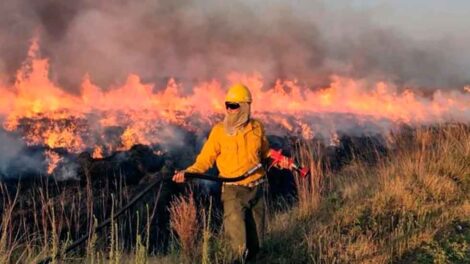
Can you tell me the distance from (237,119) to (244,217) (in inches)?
38.1

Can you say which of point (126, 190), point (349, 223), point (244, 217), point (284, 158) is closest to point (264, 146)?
point (284, 158)

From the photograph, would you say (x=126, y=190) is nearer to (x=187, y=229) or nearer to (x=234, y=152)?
(x=187, y=229)

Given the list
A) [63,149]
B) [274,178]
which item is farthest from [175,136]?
[274,178]

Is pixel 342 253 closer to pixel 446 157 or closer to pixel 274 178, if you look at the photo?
pixel 446 157

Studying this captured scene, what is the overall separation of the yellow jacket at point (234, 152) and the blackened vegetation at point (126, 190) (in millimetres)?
686

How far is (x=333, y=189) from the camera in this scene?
28.8ft

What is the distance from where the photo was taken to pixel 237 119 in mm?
5484

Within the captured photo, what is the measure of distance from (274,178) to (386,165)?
3954 millimetres

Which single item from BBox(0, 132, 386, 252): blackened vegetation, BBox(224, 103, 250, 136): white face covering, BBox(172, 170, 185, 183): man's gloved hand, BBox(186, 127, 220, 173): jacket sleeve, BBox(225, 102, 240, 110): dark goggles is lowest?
BBox(0, 132, 386, 252): blackened vegetation

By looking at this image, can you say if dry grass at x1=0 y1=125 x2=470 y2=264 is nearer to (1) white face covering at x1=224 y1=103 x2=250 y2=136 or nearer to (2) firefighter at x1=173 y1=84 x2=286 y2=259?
(2) firefighter at x1=173 y1=84 x2=286 y2=259

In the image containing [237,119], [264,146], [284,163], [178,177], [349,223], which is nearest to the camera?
[178,177]

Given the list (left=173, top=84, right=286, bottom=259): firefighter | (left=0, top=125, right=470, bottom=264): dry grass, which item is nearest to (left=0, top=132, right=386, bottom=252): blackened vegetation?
(left=0, top=125, right=470, bottom=264): dry grass

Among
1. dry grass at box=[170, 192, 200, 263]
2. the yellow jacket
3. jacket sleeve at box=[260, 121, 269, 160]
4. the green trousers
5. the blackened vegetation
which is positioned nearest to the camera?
the green trousers

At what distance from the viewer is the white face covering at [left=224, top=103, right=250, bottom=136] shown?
548 centimetres
